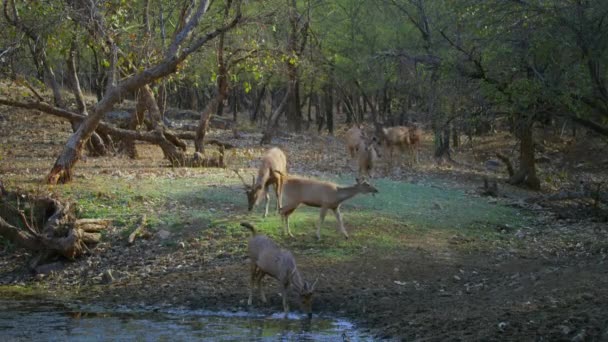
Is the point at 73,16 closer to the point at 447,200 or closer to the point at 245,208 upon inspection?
the point at 245,208

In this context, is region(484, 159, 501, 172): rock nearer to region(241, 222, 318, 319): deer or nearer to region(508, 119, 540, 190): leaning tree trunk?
region(508, 119, 540, 190): leaning tree trunk

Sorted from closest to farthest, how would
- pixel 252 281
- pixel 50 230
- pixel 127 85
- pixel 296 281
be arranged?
pixel 296 281
pixel 252 281
pixel 50 230
pixel 127 85

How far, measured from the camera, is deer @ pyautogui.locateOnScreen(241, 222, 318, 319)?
10.7 metres

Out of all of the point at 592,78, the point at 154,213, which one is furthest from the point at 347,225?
the point at 592,78

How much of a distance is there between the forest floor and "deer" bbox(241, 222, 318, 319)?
1.21 ft

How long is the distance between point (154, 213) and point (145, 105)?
29.9ft

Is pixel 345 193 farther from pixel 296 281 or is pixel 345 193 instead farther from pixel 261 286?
pixel 296 281

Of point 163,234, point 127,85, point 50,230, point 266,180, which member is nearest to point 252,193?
point 266,180

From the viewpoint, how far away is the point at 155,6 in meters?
23.8

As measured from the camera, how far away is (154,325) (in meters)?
10.4

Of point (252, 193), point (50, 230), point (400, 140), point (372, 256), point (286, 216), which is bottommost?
point (372, 256)

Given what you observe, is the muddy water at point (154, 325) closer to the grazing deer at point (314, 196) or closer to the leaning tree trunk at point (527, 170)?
the grazing deer at point (314, 196)

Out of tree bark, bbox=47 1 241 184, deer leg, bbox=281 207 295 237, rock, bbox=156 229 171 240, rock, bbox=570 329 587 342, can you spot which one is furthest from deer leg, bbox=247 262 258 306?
tree bark, bbox=47 1 241 184

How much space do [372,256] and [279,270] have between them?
267cm
